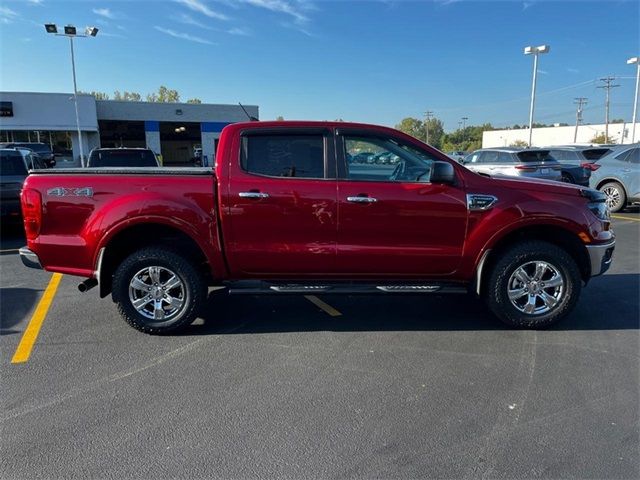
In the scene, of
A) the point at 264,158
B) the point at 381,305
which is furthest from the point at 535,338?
the point at 264,158

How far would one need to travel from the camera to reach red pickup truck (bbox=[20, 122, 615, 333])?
13.5ft

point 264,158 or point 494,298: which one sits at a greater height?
point 264,158

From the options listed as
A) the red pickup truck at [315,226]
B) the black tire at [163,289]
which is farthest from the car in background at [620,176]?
the black tire at [163,289]

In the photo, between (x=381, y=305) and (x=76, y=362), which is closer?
(x=76, y=362)

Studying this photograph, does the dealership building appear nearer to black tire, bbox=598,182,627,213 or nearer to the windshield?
the windshield

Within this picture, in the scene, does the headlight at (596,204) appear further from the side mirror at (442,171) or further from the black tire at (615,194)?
the black tire at (615,194)

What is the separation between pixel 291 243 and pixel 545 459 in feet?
Answer: 8.35

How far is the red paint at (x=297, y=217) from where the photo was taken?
4109mm

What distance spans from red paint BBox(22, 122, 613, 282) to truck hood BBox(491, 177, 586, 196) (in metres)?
0.01

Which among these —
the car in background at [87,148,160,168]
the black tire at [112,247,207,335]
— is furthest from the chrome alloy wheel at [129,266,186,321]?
the car in background at [87,148,160,168]

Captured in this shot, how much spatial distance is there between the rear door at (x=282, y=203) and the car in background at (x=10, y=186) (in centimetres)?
668

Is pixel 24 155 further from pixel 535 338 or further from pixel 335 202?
pixel 535 338

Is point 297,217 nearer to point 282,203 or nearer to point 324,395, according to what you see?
point 282,203

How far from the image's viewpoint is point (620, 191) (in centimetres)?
1208
